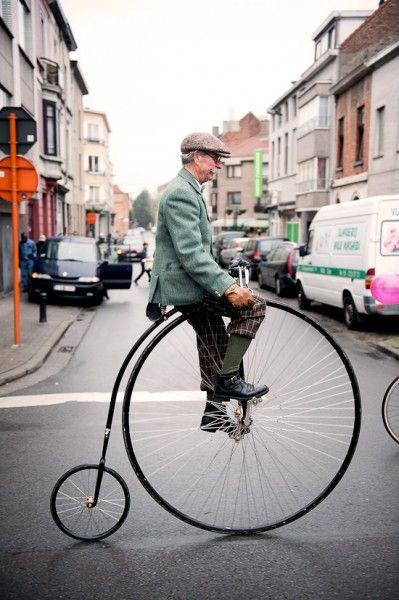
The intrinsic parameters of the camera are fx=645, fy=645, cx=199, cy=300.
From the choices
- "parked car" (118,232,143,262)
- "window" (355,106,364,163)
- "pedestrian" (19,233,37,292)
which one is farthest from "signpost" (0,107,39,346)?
"parked car" (118,232,143,262)

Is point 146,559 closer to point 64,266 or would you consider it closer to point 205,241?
point 205,241

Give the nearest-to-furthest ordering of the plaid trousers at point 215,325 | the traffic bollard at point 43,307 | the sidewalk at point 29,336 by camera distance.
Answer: the plaid trousers at point 215,325
the sidewalk at point 29,336
the traffic bollard at point 43,307

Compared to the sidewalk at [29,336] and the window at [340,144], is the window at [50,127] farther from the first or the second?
the window at [340,144]

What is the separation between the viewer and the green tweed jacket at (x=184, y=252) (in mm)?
3551

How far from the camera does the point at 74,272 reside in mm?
17938

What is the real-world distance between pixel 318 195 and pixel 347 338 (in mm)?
27626

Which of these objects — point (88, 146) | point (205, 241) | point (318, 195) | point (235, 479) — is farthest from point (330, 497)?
point (88, 146)

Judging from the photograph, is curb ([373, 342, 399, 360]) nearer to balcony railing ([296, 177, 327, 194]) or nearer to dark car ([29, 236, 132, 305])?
dark car ([29, 236, 132, 305])

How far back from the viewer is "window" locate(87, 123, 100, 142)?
79.6 meters

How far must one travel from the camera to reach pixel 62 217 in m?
38.3

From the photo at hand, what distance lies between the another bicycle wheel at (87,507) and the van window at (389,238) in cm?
860

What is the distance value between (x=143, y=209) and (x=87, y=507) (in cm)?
18647

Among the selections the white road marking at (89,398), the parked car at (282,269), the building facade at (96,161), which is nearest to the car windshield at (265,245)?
the parked car at (282,269)

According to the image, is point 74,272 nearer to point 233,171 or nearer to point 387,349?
point 387,349
